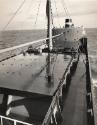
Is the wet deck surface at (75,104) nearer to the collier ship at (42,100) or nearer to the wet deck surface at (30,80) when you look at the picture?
the collier ship at (42,100)

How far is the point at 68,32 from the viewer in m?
27.2

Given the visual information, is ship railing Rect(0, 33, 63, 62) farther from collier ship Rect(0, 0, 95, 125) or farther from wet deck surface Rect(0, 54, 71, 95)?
wet deck surface Rect(0, 54, 71, 95)

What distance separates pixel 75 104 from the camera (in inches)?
328

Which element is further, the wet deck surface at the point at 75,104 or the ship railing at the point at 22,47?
the wet deck surface at the point at 75,104

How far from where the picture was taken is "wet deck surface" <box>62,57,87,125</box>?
23.3ft

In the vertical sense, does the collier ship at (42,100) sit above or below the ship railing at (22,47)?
below

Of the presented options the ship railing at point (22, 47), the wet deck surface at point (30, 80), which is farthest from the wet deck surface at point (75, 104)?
the ship railing at point (22, 47)

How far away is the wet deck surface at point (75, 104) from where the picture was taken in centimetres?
710

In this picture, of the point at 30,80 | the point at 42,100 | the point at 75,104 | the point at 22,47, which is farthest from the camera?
the point at 30,80

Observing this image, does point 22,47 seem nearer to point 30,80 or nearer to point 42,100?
point 30,80

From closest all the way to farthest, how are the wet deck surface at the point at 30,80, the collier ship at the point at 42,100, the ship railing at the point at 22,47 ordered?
1. the ship railing at the point at 22,47
2. the collier ship at the point at 42,100
3. the wet deck surface at the point at 30,80

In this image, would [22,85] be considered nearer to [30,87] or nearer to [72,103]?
[30,87]

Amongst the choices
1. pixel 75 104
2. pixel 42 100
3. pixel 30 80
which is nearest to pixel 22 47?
pixel 30 80

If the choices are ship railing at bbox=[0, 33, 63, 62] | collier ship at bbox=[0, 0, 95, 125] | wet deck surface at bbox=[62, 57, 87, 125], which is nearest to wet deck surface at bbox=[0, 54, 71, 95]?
collier ship at bbox=[0, 0, 95, 125]
